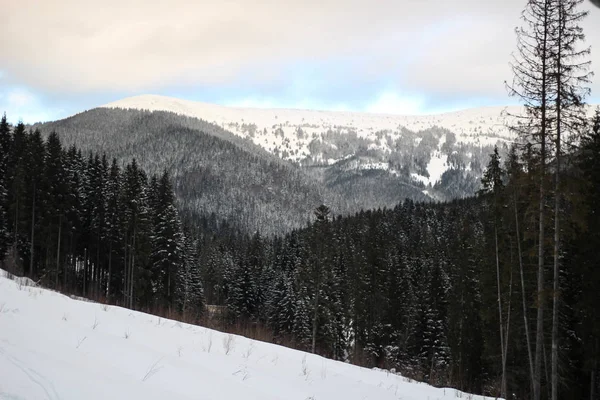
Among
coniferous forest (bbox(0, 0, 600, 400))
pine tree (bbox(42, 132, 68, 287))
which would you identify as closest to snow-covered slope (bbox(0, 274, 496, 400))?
coniferous forest (bbox(0, 0, 600, 400))

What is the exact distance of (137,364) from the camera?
595 centimetres

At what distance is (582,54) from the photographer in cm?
1587

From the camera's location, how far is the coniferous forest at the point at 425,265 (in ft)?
53.7

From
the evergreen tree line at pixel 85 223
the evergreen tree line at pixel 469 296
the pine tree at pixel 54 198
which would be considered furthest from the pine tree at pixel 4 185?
the evergreen tree line at pixel 469 296

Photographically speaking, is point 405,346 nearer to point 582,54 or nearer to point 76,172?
point 582,54

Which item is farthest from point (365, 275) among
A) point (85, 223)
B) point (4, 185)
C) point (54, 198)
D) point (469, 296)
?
point (4, 185)

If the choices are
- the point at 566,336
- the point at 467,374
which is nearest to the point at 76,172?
the point at 467,374

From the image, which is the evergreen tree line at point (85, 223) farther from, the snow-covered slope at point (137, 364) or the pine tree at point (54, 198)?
the snow-covered slope at point (137, 364)

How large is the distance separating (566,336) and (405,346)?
72.6 ft

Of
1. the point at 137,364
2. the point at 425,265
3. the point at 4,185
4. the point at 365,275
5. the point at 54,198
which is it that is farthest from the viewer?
the point at 425,265

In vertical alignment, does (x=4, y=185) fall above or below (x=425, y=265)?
above

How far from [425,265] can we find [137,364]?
60.2 m

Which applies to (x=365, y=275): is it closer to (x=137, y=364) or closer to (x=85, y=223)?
(x=85, y=223)

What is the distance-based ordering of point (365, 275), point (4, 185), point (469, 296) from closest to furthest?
point (469, 296), point (4, 185), point (365, 275)
